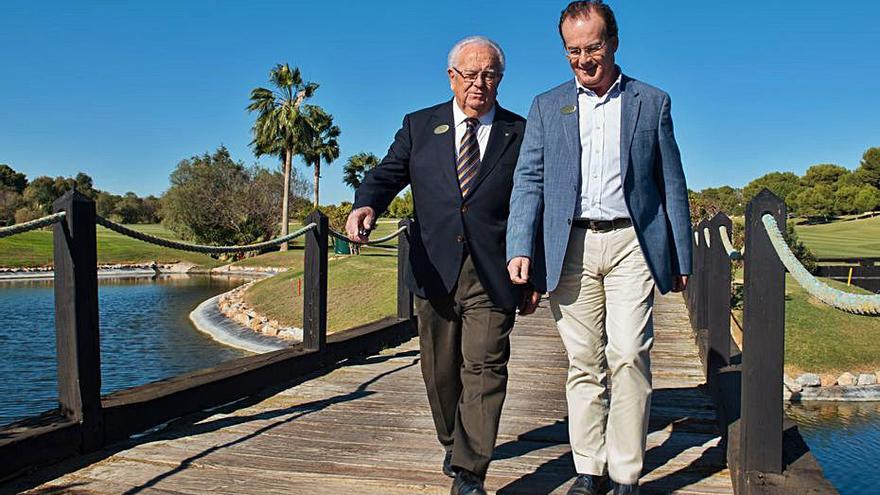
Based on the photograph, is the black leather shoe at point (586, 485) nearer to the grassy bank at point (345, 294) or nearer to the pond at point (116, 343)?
the pond at point (116, 343)

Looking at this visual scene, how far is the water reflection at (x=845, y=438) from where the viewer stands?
16.6 meters

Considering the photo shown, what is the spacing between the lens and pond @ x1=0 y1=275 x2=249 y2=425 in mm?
16312

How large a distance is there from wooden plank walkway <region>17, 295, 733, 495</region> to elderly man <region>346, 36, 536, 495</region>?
0.34 meters

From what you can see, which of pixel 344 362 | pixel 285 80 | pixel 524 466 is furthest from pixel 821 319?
pixel 285 80

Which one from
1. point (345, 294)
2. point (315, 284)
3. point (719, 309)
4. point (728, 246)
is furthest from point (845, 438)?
point (315, 284)

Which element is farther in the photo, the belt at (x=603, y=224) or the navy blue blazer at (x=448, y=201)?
the navy blue blazer at (x=448, y=201)

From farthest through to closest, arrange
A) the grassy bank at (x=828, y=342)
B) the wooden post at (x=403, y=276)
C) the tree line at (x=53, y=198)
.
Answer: the tree line at (x=53, y=198) < the grassy bank at (x=828, y=342) < the wooden post at (x=403, y=276)

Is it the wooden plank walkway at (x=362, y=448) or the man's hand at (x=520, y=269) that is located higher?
the man's hand at (x=520, y=269)

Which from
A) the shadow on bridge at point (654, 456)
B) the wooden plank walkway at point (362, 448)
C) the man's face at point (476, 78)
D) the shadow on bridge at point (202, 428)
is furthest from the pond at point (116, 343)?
the man's face at point (476, 78)

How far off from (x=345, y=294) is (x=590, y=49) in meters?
20.5

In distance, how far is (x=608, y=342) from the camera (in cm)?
293

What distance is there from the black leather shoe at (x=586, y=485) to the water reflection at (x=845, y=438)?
1513 centimetres

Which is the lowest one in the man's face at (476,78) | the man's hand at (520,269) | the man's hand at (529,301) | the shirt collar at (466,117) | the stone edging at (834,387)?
the stone edging at (834,387)

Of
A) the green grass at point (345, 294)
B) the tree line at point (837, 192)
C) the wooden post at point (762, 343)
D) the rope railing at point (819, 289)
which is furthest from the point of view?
the tree line at point (837, 192)
